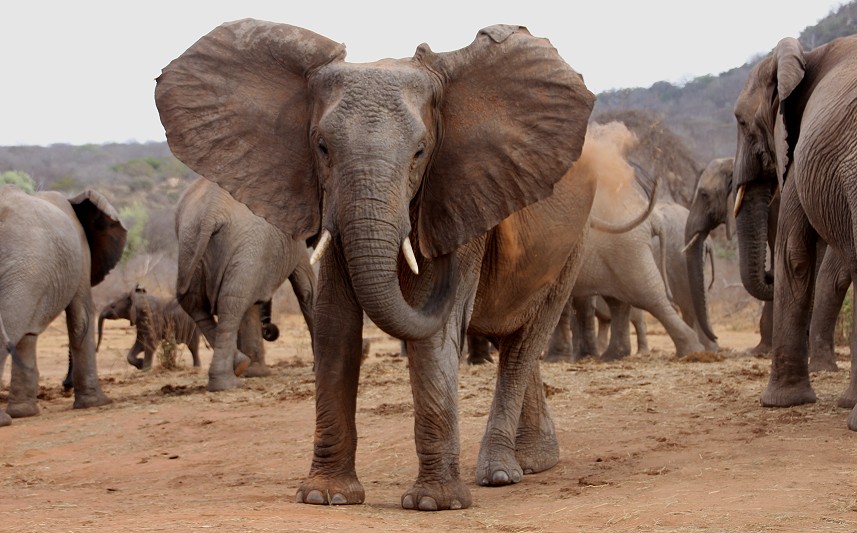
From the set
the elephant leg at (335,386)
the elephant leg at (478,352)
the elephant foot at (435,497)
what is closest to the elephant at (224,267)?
the elephant leg at (478,352)

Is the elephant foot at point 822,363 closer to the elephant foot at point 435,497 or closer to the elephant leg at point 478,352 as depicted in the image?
the elephant leg at point 478,352

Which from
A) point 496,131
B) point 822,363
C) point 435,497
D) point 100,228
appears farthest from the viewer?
point 100,228

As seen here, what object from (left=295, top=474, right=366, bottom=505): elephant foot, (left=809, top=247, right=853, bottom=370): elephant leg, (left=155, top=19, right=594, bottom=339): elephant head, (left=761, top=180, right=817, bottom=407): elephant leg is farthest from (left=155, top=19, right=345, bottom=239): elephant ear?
(left=809, top=247, right=853, bottom=370): elephant leg

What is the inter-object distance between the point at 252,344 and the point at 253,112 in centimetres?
665

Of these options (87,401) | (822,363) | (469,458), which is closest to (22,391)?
(87,401)

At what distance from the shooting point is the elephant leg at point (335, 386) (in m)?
5.09

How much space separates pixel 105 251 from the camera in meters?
10.9

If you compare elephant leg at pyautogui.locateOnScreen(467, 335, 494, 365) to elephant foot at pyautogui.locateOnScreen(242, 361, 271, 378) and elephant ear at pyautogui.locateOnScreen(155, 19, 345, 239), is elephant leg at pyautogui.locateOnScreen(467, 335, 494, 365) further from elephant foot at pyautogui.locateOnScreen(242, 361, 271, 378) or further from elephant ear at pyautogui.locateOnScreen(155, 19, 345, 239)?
elephant ear at pyautogui.locateOnScreen(155, 19, 345, 239)

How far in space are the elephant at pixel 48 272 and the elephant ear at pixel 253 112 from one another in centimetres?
324

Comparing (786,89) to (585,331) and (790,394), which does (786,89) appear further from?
(585,331)

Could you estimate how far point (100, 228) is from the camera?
35.5ft

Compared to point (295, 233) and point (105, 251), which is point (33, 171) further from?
point (295, 233)

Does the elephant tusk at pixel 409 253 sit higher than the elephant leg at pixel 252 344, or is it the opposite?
the elephant tusk at pixel 409 253

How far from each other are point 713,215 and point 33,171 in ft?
135
